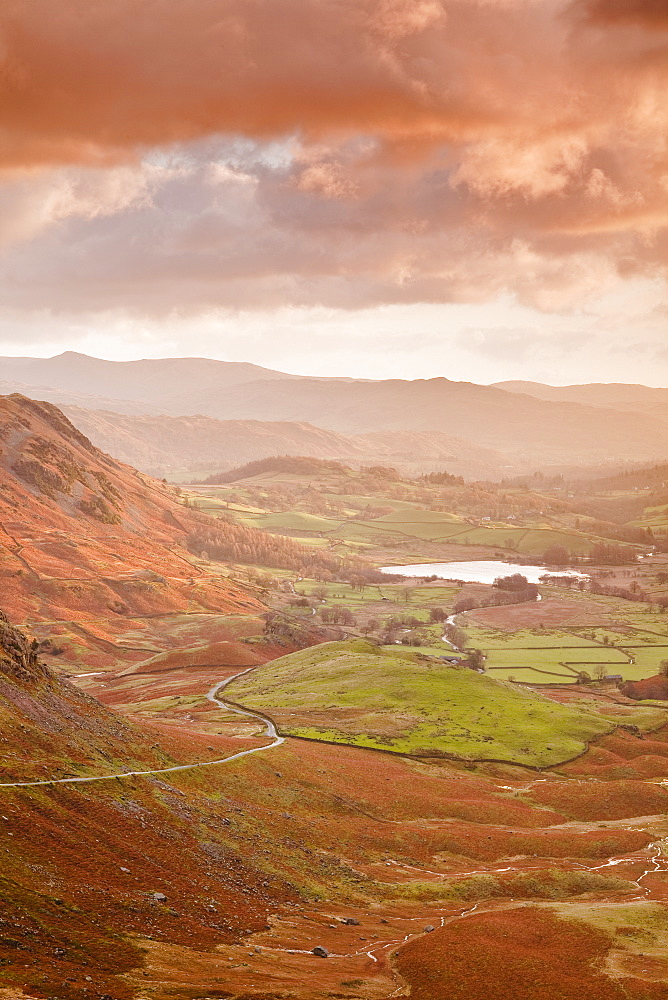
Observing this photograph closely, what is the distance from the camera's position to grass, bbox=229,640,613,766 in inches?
5659

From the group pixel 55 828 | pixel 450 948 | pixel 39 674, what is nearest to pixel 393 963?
pixel 450 948

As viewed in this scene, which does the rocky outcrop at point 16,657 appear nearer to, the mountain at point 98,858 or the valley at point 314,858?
the mountain at point 98,858

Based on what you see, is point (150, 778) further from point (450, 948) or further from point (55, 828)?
point (450, 948)

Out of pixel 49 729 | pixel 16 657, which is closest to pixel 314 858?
pixel 49 729

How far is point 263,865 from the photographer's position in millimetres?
74562

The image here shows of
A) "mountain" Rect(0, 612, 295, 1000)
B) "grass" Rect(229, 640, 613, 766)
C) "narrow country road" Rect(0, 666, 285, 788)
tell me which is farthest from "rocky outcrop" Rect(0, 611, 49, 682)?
"grass" Rect(229, 640, 613, 766)

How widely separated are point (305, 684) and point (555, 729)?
2319 inches

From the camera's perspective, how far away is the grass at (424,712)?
14375 centimetres

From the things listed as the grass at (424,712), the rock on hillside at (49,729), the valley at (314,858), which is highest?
the rock on hillside at (49,729)

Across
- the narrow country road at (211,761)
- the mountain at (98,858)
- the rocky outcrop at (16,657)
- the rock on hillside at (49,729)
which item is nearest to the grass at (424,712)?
the narrow country road at (211,761)

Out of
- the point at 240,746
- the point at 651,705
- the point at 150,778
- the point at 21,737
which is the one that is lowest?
the point at 651,705

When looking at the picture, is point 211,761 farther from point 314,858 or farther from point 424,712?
point 424,712

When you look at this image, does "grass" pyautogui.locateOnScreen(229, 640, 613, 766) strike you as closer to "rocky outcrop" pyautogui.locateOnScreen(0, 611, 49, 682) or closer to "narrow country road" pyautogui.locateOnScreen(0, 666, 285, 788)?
"narrow country road" pyautogui.locateOnScreen(0, 666, 285, 788)

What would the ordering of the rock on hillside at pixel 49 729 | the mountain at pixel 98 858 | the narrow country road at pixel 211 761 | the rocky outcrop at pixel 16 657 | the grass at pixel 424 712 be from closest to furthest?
1. the mountain at pixel 98 858
2. the narrow country road at pixel 211 761
3. the rock on hillside at pixel 49 729
4. the rocky outcrop at pixel 16 657
5. the grass at pixel 424 712
